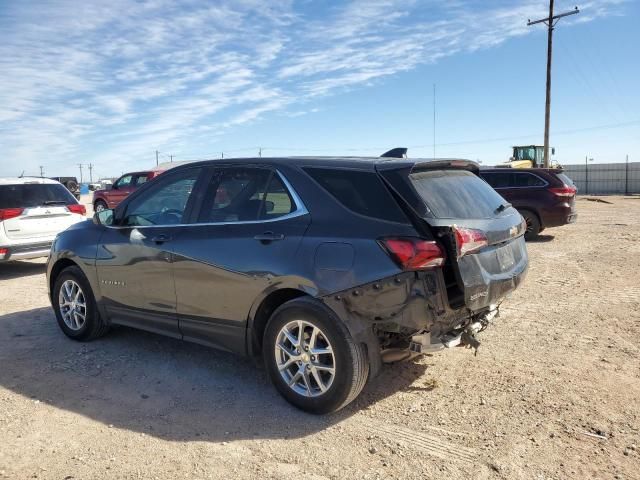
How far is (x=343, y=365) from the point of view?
3.70m

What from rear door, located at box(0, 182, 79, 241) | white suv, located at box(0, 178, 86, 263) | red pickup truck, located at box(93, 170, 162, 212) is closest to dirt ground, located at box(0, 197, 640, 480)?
white suv, located at box(0, 178, 86, 263)

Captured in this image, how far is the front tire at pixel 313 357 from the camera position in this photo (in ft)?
12.2

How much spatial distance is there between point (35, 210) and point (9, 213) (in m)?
0.41

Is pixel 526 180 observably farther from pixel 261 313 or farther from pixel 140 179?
pixel 140 179

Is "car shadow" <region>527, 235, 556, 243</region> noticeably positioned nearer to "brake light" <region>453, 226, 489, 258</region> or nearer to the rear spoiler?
the rear spoiler

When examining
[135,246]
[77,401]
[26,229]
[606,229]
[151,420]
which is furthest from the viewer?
[606,229]

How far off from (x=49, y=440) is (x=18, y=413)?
58cm

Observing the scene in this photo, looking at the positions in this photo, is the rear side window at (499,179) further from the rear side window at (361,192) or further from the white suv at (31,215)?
the rear side window at (361,192)

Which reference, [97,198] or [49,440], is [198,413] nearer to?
[49,440]

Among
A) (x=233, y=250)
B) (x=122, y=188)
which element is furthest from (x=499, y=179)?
(x=122, y=188)

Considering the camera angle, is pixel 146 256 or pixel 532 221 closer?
pixel 146 256

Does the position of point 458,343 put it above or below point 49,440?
above

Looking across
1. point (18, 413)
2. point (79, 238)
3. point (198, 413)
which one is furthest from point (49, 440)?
point (79, 238)

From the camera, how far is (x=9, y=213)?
913cm
